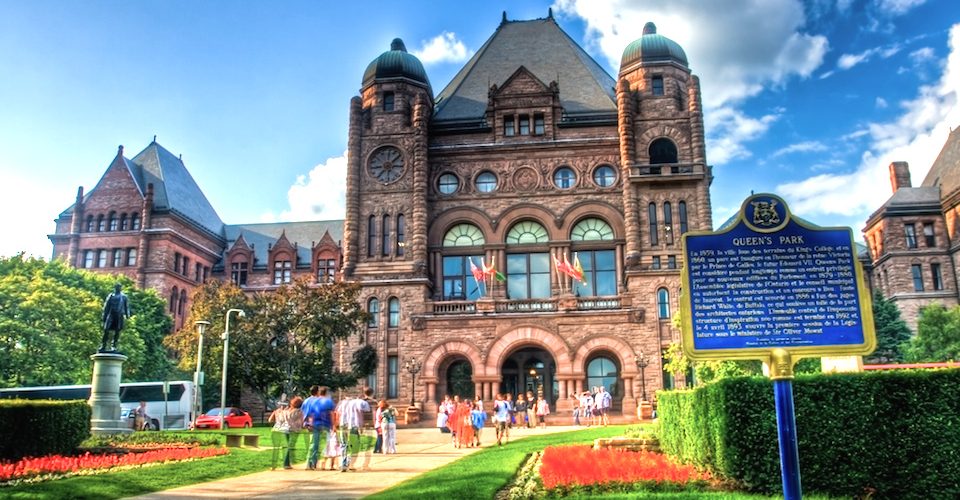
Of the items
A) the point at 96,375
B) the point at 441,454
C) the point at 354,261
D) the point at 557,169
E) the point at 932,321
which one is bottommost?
the point at 441,454

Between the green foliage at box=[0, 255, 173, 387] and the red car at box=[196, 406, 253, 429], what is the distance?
26.2 ft

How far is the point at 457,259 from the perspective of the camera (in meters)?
47.5

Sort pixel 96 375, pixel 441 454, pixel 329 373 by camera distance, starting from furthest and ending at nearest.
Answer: pixel 329 373 → pixel 96 375 → pixel 441 454

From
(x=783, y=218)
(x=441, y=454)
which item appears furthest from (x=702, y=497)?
(x=441, y=454)

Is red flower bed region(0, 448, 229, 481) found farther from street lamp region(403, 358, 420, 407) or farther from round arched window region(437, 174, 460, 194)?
round arched window region(437, 174, 460, 194)

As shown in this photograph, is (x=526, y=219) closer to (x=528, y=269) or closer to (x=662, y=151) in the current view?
(x=528, y=269)

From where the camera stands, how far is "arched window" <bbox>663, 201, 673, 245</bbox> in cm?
4440

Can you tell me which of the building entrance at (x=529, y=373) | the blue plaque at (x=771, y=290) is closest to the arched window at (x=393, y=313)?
the building entrance at (x=529, y=373)

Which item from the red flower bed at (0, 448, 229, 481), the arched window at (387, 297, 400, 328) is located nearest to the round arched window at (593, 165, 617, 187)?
the arched window at (387, 297, 400, 328)

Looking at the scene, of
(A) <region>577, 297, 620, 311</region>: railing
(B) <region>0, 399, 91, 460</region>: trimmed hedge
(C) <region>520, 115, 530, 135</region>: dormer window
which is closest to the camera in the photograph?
(B) <region>0, 399, 91, 460</region>: trimmed hedge

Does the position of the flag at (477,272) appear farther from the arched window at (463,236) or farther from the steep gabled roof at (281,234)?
the steep gabled roof at (281,234)

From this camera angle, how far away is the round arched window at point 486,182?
47.8 meters

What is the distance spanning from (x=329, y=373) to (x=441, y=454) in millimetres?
19257

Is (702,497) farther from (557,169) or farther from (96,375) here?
(557,169)
